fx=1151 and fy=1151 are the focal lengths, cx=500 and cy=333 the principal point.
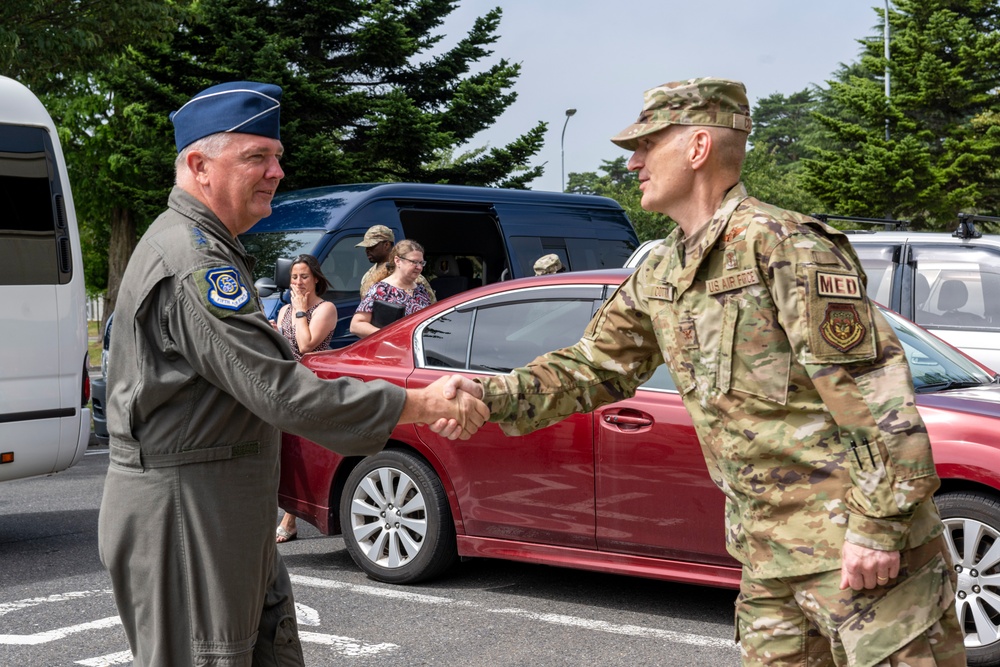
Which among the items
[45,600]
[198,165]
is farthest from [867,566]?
[45,600]

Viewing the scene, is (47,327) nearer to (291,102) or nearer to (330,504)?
(330,504)

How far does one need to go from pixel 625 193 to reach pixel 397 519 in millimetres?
55261

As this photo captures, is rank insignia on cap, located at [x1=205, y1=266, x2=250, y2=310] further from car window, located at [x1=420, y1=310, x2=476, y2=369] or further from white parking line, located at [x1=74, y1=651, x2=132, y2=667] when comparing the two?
car window, located at [x1=420, y1=310, x2=476, y2=369]

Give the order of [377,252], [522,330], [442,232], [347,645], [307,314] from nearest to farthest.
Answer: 1. [347,645]
2. [522,330]
3. [307,314]
4. [377,252]
5. [442,232]

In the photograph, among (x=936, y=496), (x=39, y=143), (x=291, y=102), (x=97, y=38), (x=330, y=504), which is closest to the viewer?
(x=936, y=496)

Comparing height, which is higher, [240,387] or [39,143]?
[39,143]

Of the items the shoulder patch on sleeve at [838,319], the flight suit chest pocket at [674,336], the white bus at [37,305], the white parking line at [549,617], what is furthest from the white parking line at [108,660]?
the shoulder patch on sleeve at [838,319]

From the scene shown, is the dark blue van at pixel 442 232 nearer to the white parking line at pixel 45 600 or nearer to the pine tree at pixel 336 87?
the white parking line at pixel 45 600

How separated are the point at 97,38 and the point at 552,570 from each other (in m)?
11.2

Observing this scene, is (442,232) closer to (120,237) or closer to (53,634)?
(53,634)

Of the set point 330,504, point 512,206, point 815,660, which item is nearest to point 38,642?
point 330,504

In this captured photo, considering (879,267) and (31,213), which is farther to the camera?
(879,267)

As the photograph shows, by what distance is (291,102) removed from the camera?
22.9 meters

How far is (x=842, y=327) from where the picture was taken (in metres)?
2.44
